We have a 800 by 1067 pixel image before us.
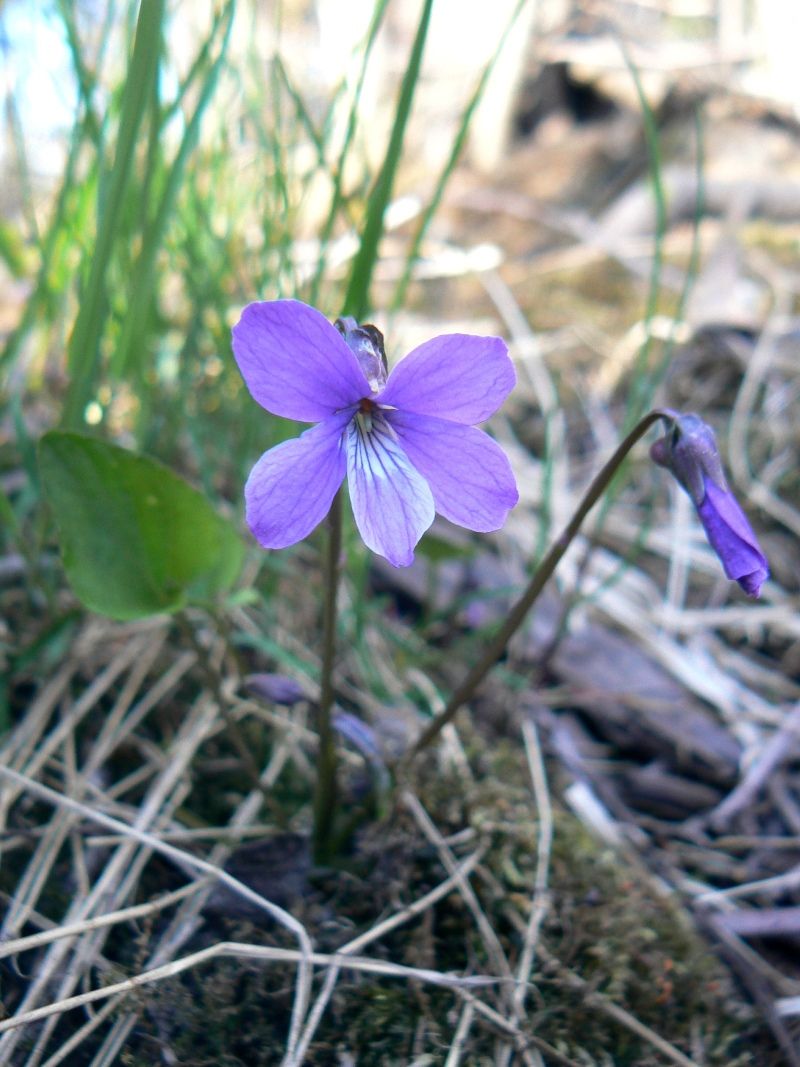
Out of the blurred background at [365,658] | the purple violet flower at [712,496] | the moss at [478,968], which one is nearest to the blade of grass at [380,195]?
the blurred background at [365,658]

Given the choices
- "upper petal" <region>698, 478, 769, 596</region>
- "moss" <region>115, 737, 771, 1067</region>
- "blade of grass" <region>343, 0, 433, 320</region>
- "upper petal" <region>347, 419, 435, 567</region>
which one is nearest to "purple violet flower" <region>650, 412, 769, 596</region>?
"upper petal" <region>698, 478, 769, 596</region>

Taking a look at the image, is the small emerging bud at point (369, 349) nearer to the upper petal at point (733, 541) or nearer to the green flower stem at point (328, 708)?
the green flower stem at point (328, 708)

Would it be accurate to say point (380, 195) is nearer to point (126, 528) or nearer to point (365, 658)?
point (126, 528)

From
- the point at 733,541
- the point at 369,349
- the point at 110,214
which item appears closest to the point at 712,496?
the point at 733,541

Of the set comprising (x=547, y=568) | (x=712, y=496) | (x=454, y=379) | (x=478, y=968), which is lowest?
(x=478, y=968)

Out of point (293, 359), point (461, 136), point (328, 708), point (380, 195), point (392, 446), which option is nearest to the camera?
point (293, 359)

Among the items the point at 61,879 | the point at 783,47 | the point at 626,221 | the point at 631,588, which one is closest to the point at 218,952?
Answer: the point at 61,879

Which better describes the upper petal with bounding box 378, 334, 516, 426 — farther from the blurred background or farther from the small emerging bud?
the blurred background
